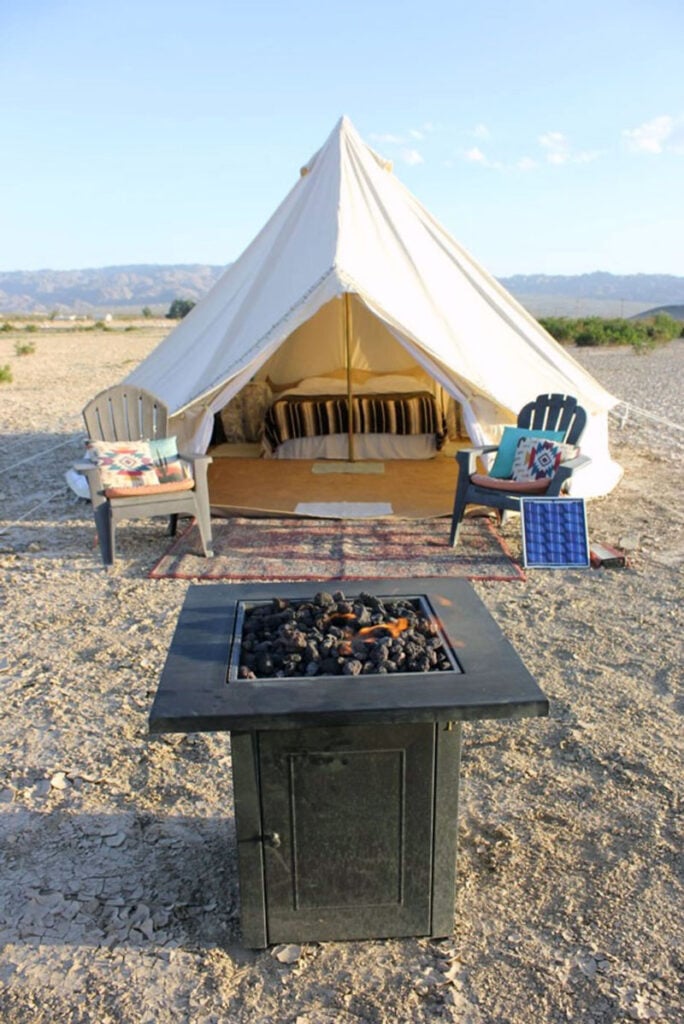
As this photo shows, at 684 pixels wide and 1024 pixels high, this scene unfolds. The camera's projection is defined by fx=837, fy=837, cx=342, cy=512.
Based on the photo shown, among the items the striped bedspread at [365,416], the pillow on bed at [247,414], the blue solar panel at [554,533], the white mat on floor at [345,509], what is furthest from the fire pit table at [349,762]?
the pillow on bed at [247,414]

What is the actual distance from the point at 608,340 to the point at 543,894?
20881 millimetres

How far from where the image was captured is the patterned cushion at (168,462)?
499 cm

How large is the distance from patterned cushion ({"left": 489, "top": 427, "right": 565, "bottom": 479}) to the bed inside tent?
54 cm

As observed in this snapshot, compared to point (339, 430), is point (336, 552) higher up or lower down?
lower down

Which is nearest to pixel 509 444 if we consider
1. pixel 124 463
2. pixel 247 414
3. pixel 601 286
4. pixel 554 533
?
pixel 554 533

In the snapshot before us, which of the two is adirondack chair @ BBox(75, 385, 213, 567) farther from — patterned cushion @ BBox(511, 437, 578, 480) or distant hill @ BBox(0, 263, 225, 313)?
distant hill @ BBox(0, 263, 225, 313)

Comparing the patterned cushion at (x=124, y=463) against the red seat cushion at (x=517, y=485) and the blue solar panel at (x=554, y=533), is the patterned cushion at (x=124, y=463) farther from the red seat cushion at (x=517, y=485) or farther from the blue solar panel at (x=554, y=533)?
the blue solar panel at (x=554, y=533)

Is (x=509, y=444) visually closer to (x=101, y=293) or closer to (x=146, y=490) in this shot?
(x=146, y=490)

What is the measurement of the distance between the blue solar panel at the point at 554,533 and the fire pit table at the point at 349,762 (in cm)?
260

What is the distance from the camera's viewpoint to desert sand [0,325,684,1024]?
6.02 feet

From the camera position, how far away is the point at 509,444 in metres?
5.20

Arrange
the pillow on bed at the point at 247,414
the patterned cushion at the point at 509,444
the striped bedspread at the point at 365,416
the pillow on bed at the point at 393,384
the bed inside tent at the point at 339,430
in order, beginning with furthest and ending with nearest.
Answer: the pillow on bed at the point at 247,414, the pillow on bed at the point at 393,384, the striped bedspread at the point at 365,416, the bed inside tent at the point at 339,430, the patterned cushion at the point at 509,444

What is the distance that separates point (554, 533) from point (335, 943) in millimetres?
3030

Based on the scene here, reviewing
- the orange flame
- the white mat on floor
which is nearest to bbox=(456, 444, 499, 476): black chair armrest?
the white mat on floor
